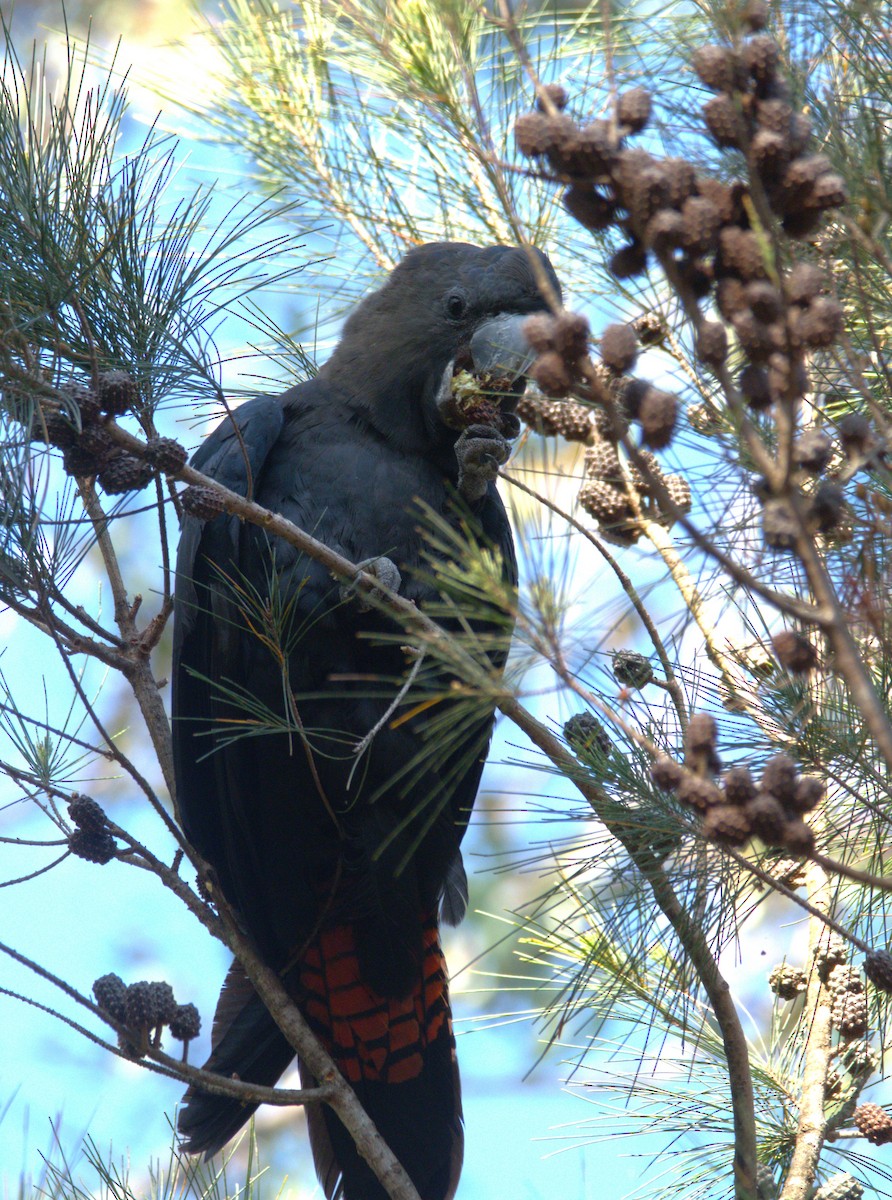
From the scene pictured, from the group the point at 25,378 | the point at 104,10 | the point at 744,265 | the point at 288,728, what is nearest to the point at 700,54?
the point at 744,265

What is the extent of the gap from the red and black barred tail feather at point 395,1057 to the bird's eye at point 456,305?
1335 millimetres

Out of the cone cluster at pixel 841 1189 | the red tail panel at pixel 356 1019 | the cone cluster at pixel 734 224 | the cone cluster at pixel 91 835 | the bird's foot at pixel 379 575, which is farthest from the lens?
the red tail panel at pixel 356 1019

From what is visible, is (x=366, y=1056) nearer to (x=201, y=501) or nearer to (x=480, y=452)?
(x=480, y=452)

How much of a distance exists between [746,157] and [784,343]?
8.2 inches

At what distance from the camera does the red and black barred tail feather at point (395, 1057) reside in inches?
105

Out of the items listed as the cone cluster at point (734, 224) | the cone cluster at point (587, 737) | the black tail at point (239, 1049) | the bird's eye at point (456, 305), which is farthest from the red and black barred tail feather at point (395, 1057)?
the cone cluster at point (734, 224)

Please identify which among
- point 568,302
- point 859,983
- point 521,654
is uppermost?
point 568,302

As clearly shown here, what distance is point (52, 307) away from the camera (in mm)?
1775

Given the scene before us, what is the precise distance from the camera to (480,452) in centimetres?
250

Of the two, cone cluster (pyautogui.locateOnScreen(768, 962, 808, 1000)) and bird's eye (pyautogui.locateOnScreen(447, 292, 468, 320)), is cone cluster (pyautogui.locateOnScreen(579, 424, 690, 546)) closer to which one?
cone cluster (pyautogui.locateOnScreen(768, 962, 808, 1000))

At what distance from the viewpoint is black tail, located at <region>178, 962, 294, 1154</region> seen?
2.49 m

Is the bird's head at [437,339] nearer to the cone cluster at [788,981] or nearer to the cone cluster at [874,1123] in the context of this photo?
the cone cluster at [788,981]

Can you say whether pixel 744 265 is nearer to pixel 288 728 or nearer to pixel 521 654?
pixel 521 654

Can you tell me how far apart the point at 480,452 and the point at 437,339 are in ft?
1.36
